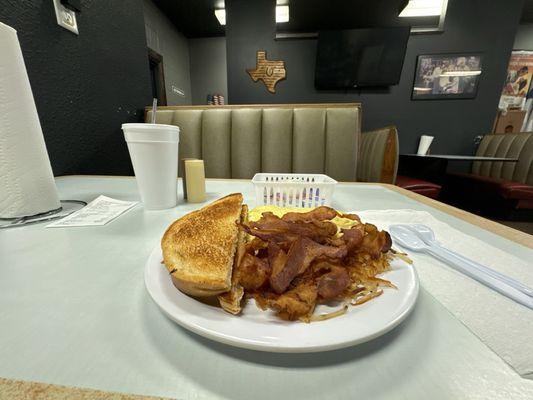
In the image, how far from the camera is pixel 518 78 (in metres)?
4.66

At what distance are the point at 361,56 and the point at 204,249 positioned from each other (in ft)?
14.6

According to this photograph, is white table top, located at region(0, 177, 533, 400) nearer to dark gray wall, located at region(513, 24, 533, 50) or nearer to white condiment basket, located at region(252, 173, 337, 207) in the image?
white condiment basket, located at region(252, 173, 337, 207)

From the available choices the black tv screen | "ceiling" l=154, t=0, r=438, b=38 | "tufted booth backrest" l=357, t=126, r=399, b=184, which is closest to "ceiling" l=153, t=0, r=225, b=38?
"ceiling" l=154, t=0, r=438, b=38

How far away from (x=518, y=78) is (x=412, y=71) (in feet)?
8.63

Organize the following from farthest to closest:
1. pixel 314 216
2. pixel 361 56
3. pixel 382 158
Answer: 1. pixel 361 56
2. pixel 382 158
3. pixel 314 216

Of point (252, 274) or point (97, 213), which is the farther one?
point (97, 213)

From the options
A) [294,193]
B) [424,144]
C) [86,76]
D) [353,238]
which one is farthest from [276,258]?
[424,144]

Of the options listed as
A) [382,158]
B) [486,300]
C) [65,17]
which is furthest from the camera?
[382,158]

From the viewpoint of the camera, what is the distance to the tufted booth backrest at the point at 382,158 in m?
1.88

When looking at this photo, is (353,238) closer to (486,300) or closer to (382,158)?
(486,300)

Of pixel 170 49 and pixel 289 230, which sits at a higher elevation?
pixel 170 49

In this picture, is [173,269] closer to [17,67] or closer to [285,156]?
[17,67]

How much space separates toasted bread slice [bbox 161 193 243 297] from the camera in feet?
1.06

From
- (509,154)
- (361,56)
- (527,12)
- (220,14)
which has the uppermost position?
(220,14)
